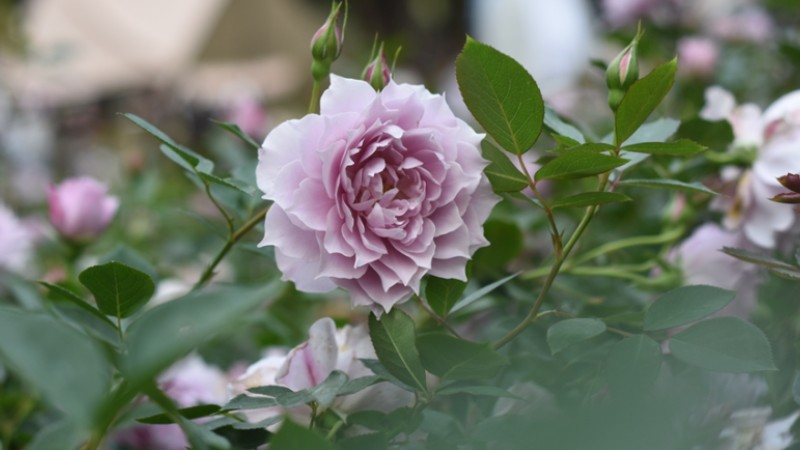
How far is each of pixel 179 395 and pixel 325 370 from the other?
8.2 inches

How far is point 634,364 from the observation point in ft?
1.05

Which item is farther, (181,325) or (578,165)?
(578,165)

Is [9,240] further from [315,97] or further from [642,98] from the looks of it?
[642,98]

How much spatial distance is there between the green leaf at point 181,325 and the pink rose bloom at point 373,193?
10 centimetres

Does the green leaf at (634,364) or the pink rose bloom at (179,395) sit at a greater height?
the green leaf at (634,364)

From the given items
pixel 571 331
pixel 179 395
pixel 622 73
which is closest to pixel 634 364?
pixel 571 331

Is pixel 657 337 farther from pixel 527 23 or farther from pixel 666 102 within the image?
pixel 527 23

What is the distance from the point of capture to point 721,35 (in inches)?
47.7

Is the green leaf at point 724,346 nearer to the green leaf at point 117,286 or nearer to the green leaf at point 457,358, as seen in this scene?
the green leaf at point 457,358

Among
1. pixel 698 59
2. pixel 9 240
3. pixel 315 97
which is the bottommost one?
pixel 9 240

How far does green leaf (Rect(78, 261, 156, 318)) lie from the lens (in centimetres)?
35

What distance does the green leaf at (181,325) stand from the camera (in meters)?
0.21

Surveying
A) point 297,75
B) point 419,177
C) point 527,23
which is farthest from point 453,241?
point 297,75

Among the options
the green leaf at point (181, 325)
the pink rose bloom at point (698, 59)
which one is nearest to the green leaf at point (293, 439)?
the green leaf at point (181, 325)
